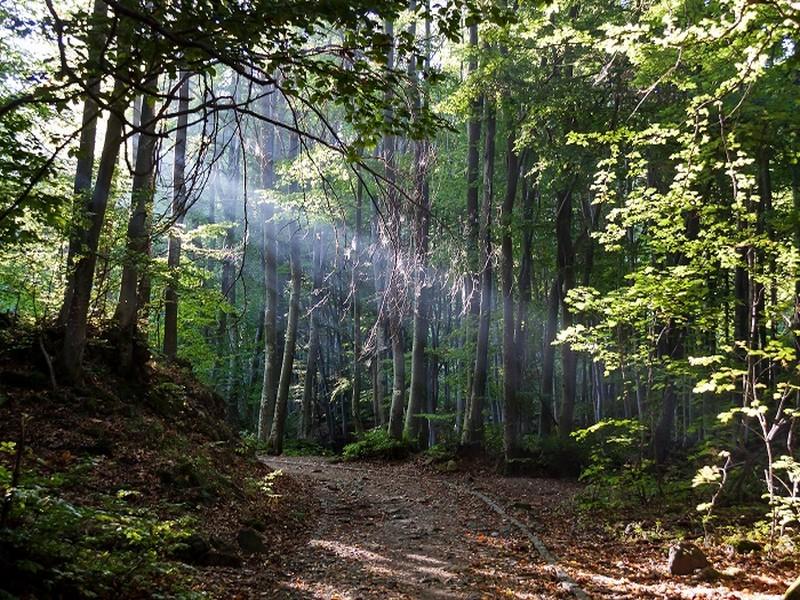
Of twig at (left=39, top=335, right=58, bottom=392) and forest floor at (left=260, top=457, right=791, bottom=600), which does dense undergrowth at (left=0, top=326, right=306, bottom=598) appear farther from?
forest floor at (left=260, top=457, right=791, bottom=600)

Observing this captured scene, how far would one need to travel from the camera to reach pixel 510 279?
16219 mm

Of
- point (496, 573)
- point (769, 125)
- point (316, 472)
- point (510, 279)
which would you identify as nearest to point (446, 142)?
point (510, 279)

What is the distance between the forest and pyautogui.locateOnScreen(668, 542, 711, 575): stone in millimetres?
36

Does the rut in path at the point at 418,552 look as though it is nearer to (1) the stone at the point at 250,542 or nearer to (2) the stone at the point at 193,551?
(1) the stone at the point at 250,542

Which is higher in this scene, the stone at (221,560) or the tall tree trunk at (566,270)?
the tall tree trunk at (566,270)

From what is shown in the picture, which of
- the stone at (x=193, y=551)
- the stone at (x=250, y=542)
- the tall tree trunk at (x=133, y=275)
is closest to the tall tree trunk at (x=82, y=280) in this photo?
the tall tree trunk at (x=133, y=275)

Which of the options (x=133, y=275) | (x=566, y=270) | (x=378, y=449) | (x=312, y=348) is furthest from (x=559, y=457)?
(x=133, y=275)

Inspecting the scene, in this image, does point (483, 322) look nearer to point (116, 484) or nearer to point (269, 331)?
point (269, 331)

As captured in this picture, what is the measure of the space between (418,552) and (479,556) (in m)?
0.79

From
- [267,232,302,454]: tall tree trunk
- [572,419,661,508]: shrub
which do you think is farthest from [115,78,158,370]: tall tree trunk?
[572,419,661,508]: shrub

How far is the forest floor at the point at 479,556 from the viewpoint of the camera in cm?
582

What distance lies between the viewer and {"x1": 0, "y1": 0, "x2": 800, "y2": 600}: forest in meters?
3.51

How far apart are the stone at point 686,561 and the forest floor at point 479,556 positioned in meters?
0.13

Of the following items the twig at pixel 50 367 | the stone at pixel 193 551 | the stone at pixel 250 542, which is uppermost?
the twig at pixel 50 367
